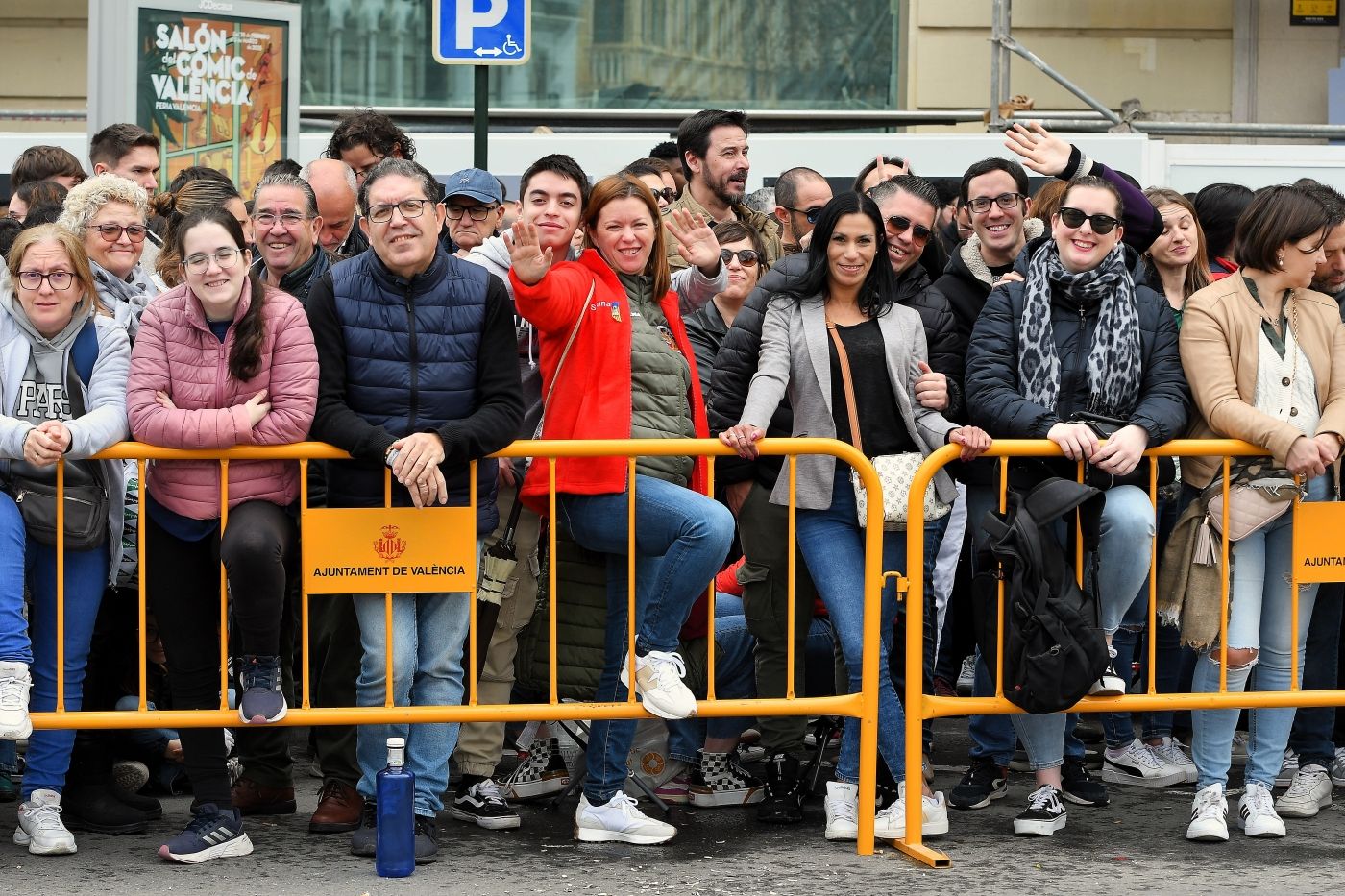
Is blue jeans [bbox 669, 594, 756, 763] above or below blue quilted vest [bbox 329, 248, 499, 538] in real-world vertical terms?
below

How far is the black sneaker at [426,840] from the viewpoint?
6332 millimetres

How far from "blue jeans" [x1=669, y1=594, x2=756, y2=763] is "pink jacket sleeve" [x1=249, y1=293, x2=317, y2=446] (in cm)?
179

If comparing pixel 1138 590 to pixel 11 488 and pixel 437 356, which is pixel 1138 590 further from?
pixel 11 488

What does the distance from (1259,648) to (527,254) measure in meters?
3.03

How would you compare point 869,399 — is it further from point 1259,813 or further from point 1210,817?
point 1259,813

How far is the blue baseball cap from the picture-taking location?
26.4ft

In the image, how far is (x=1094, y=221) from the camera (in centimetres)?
676

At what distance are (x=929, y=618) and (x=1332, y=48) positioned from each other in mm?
10715

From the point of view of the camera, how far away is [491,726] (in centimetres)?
693

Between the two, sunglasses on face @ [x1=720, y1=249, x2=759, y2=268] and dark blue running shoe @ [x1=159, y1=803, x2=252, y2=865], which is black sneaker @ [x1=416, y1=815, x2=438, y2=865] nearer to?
dark blue running shoe @ [x1=159, y1=803, x2=252, y2=865]

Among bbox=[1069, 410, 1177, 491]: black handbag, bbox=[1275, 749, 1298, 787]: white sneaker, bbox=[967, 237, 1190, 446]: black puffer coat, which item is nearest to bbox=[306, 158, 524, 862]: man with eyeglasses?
bbox=[967, 237, 1190, 446]: black puffer coat

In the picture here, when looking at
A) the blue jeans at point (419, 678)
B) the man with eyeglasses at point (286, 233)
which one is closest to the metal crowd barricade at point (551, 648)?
the blue jeans at point (419, 678)

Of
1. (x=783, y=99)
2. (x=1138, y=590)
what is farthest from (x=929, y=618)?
(x=783, y=99)

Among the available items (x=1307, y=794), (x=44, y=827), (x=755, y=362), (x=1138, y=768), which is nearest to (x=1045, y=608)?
(x=755, y=362)
